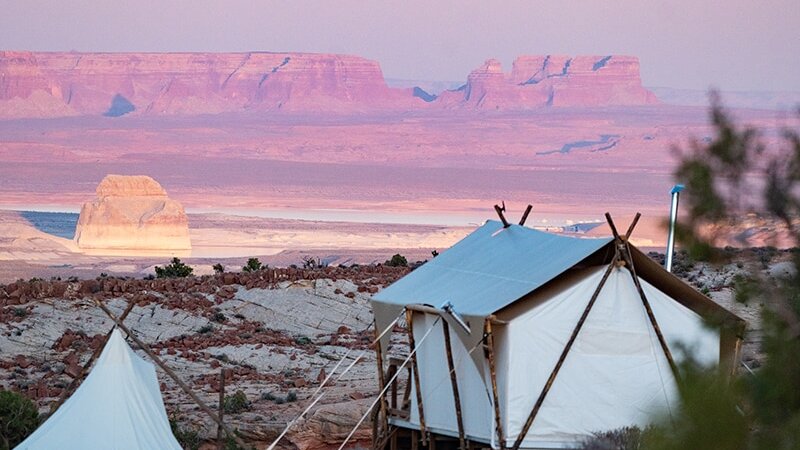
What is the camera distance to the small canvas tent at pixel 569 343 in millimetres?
14875

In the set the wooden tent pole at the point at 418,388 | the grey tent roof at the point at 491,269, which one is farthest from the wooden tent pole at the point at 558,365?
the wooden tent pole at the point at 418,388

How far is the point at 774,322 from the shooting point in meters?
7.60

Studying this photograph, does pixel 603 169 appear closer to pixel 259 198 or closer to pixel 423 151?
pixel 423 151

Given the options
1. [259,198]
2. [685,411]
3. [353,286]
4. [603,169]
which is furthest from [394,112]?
[685,411]

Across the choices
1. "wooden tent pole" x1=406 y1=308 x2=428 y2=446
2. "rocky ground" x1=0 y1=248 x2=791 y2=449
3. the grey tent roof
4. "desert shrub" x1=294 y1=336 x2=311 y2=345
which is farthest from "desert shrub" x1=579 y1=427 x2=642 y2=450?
"desert shrub" x1=294 y1=336 x2=311 y2=345

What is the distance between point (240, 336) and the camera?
91.9 ft

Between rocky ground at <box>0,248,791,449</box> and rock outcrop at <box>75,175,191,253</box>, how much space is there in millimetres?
69206

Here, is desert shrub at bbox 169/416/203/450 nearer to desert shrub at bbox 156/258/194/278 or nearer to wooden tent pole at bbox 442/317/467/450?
wooden tent pole at bbox 442/317/467/450

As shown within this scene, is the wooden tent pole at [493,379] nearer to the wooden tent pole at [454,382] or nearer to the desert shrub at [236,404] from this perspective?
the wooden tent pole at [454,382]

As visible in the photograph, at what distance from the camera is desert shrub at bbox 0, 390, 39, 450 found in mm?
17562

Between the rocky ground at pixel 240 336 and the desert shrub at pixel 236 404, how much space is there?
0.08 feet

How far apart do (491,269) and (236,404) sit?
578 centimetres

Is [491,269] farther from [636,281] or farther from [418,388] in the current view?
[636,281]

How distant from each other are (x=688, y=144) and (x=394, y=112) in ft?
564
